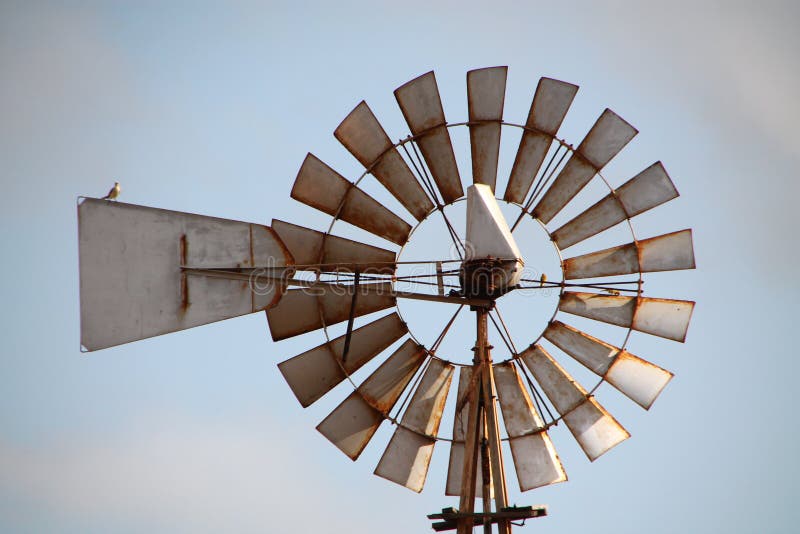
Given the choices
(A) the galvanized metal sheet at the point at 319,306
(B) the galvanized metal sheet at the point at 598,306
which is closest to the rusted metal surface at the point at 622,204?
(B) the galvanized metal sheet at the point at 598,306

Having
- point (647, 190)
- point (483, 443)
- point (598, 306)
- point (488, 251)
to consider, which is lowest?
point (483, 443)

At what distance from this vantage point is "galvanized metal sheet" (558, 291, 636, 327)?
13.6 meters

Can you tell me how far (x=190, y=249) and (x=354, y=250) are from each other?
2.03m

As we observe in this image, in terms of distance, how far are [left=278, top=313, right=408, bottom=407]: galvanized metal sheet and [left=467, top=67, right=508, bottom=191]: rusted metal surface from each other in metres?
1.96

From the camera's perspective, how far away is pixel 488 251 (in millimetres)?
12805

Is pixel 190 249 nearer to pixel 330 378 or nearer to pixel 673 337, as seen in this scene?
pixel 330 378

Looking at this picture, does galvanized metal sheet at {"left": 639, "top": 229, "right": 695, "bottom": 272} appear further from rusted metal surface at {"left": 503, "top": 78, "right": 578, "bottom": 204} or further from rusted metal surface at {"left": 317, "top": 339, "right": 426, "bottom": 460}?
rusted metal surface at {"left": 317, "top": 339, "right": 426, "bottom": 460}

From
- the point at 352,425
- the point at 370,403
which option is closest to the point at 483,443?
the point at 370,403

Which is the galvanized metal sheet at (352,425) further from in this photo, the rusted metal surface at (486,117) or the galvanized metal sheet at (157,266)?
the rusted metal surface at (486,117)

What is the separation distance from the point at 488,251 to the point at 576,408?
215 centimetres

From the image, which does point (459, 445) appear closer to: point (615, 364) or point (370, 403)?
point (370, 403)

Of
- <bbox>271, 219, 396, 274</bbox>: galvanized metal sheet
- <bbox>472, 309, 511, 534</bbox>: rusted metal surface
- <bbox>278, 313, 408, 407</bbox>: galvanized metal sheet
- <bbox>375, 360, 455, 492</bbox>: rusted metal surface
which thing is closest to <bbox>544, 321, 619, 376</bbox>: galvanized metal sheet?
<bbox>472, 309, 511, 534</bbox>: rusted metal surface

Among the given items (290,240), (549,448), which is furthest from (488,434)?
(290,240)

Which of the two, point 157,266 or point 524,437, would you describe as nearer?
point 157,266
